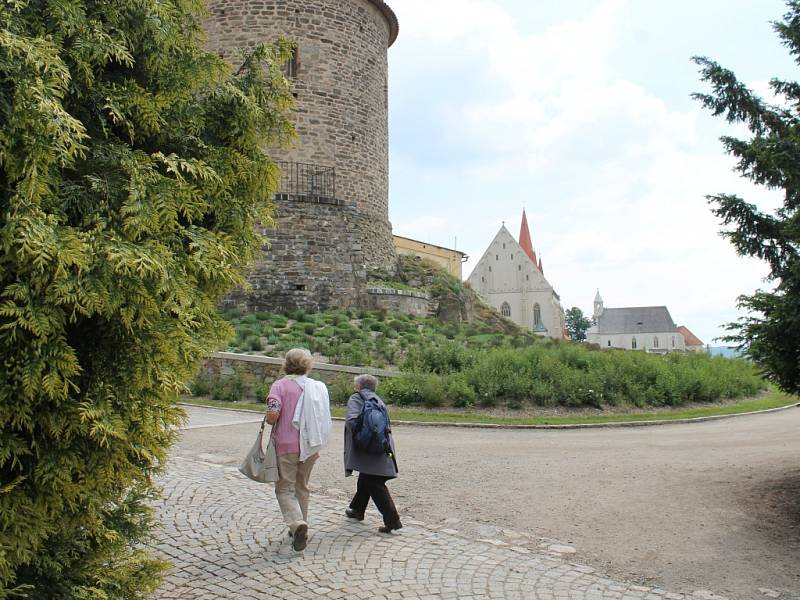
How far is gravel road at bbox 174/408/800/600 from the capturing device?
546 centimetres

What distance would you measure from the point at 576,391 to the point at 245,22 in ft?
58.7

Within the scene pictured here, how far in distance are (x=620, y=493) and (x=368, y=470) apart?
3312 mm

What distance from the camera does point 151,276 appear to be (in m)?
3.29

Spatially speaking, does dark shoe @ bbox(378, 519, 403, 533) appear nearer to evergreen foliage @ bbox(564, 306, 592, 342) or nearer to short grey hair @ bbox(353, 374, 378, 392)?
short grey hair @ bbox(353, 374, 378, 392)

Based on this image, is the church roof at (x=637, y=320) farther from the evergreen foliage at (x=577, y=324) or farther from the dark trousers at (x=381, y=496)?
the dark trousers at (x=381, y=496)

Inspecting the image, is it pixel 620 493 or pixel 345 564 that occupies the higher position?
pixel 620 493

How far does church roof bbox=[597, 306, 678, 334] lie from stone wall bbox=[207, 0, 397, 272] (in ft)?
268

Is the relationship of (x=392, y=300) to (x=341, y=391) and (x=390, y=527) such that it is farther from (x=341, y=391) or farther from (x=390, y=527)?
(x=390, y=527)

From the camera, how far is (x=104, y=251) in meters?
3.17

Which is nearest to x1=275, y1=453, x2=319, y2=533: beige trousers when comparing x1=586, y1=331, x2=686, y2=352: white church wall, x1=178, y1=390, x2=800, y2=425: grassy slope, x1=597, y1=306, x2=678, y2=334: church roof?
x1=178, y1=390, x2=800, y2=425: grassy slope

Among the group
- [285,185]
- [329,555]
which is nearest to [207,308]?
[329,555]

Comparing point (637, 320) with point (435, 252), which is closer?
point (435, 252)

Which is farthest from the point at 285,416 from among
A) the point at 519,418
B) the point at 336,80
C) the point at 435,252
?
the point at 435,252

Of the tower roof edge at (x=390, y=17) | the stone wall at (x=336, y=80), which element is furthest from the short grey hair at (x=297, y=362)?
the tower roof edge at (x=390, y=17)
